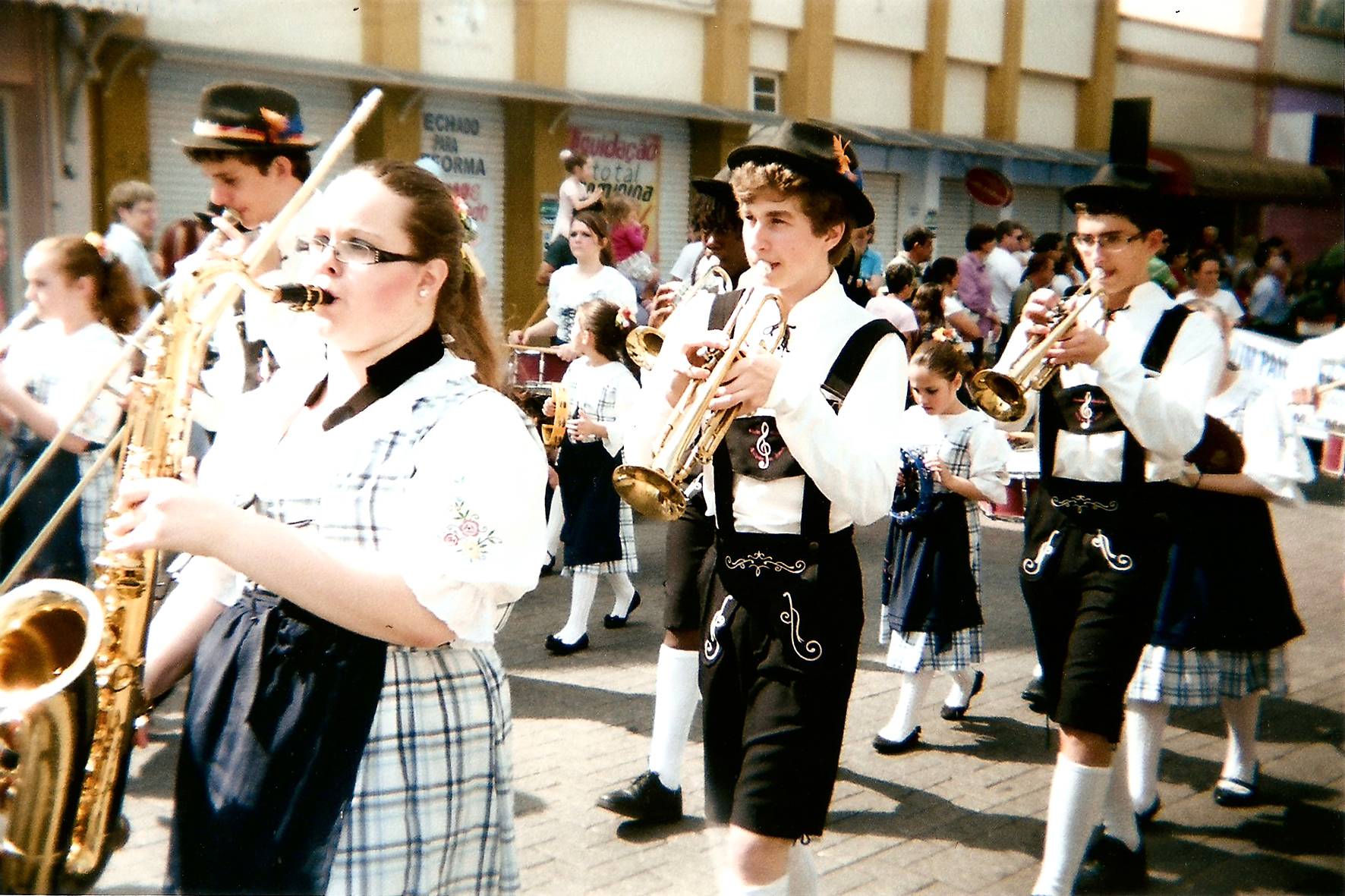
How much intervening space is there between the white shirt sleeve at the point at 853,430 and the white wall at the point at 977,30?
1235 cm

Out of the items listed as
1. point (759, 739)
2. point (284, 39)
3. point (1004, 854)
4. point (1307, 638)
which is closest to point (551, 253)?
point (284, 39)

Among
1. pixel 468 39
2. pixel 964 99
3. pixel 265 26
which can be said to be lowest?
pixel 265 26

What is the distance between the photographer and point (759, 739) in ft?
9.68

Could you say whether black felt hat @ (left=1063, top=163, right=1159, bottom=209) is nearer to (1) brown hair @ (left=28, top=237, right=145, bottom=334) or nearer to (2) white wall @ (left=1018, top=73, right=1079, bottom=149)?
(1) brown hair @ (left=28, top=237, right=145, bottom=334)

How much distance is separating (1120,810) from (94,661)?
3.23 metres

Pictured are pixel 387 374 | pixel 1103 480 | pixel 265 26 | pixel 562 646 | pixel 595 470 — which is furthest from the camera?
pixel 265 26

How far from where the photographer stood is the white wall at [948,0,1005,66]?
1469 centimetres

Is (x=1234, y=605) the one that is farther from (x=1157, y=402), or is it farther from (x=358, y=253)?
(x=358, y=253)

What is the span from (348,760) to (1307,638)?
6393 mm

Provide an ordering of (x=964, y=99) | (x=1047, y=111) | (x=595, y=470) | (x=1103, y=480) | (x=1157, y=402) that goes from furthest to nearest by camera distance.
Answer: (x=1047, y=111) < (x=964, y=99) < (x=595, y=470) < (x=1103, y=480) < (x=1157, y=402)

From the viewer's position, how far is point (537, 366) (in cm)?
826

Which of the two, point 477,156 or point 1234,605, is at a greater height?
point 477,156

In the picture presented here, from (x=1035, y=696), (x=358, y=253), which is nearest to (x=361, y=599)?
(x=358, y=253)

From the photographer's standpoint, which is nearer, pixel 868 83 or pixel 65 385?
pixel 65 385
